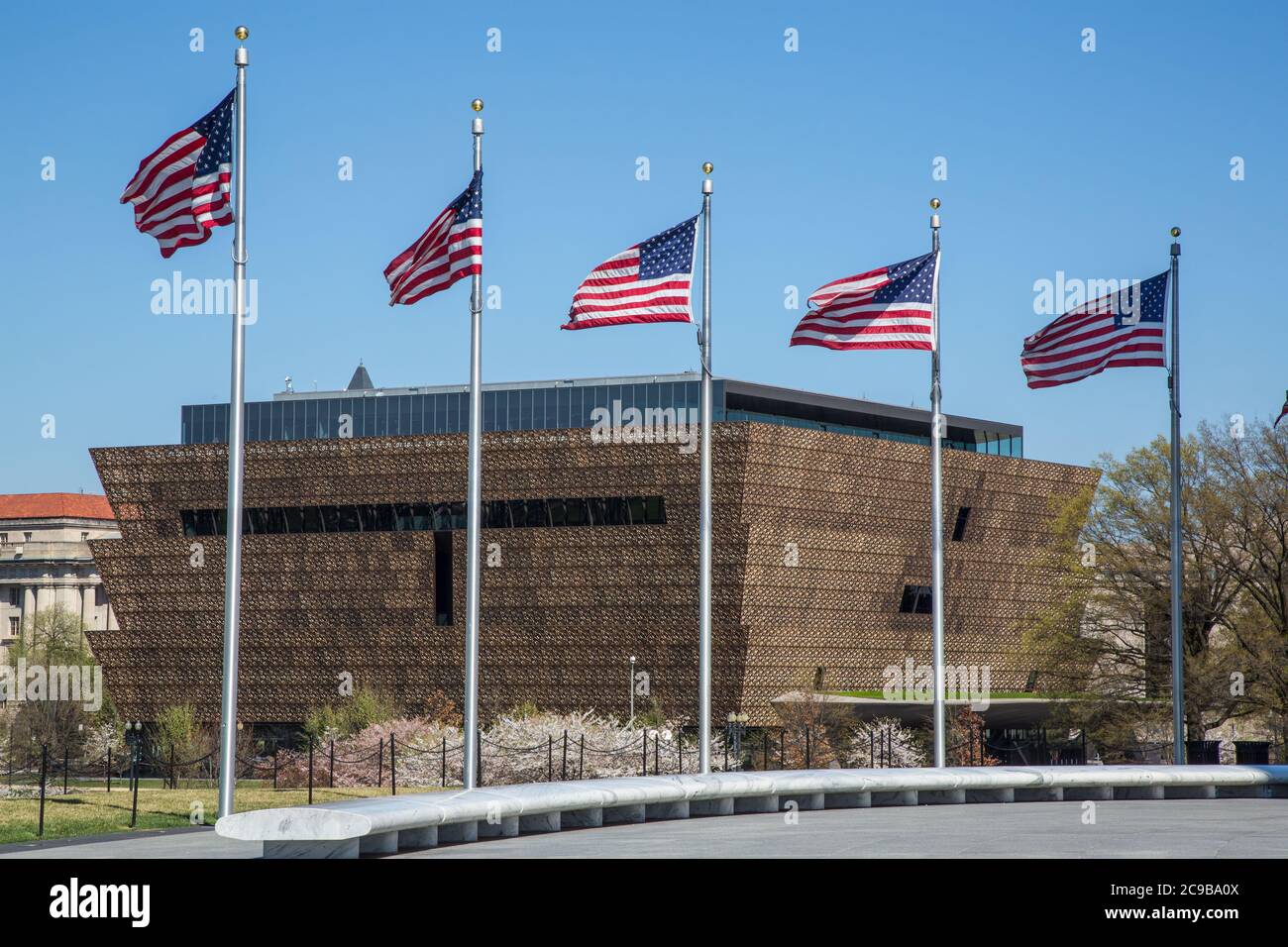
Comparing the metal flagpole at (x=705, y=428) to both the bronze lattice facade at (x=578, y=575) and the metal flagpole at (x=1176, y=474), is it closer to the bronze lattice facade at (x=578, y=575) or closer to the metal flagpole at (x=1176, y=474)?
the metal flagpole at (x=1176, y=474)

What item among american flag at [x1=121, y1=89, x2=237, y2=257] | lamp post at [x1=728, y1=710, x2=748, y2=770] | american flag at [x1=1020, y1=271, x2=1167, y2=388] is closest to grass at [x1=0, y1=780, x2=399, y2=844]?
american flag at [x1=121, y1=89, x2=237, y2=257]

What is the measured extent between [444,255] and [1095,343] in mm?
12438

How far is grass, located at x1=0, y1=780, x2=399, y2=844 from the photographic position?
1111 inches

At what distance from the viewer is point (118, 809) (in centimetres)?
3225

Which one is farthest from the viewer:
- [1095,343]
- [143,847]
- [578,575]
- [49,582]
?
[49,582]

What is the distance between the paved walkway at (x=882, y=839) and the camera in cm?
2189

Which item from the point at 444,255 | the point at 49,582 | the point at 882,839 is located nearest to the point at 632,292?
the point at 444,255

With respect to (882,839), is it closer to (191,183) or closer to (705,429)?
(705,429)

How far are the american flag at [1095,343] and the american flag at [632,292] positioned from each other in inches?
301

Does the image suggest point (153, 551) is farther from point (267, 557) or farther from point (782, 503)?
point (782, 503)

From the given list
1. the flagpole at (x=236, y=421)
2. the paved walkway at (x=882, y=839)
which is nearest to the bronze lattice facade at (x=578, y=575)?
the paved walkway at (x=882, y=839)

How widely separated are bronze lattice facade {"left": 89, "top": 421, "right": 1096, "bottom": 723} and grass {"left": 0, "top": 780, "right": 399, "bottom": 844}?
50.3 metres

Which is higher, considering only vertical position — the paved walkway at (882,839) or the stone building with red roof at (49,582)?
the stone building with red roof at (49,582)
